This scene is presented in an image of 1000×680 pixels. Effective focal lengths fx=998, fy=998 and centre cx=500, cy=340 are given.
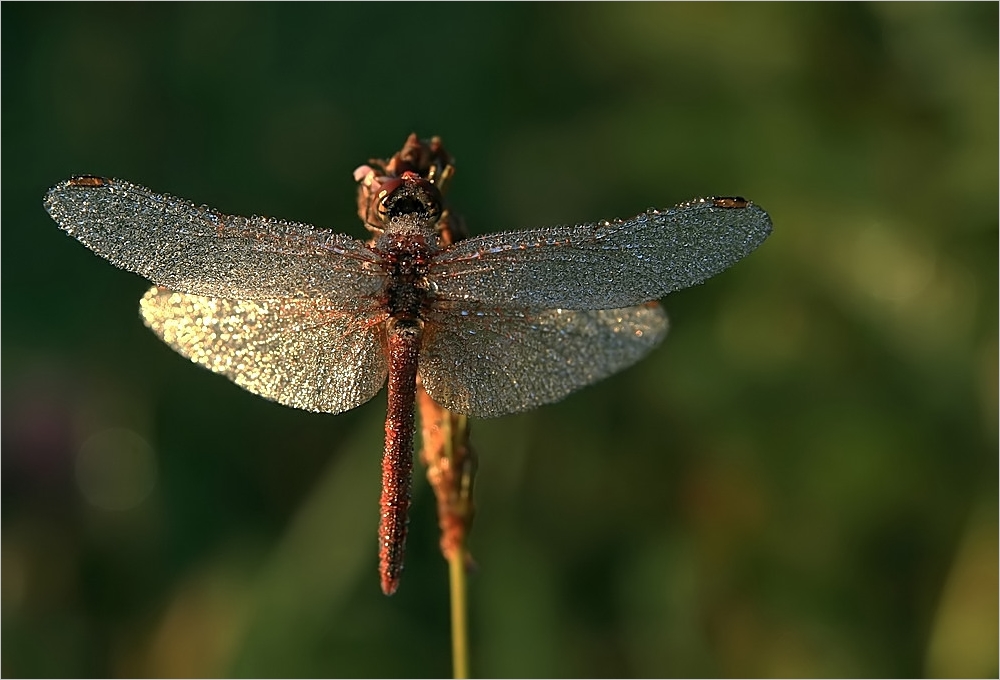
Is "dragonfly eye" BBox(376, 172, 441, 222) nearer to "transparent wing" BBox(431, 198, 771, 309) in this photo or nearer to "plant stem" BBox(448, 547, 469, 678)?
"transparent wing" BBox(431, 198, 771, 309)

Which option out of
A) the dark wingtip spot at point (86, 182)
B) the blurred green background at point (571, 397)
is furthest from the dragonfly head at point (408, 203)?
the blurred green background at point (571, 397)

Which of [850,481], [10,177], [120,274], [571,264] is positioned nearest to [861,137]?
[850,481]

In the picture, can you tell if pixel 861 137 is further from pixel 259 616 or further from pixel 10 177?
pixel 10 177

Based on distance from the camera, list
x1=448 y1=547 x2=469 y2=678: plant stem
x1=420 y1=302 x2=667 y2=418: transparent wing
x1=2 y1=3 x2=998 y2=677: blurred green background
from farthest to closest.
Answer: x1=2 y1=3 x2=998 y2=677: blurred green background, x1=420 y1=302 x2=667 y2=418: transparent wing, x1=448 y1=547 x2=469 y2=678: plant stem

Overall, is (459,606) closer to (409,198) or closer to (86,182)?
(409,198)

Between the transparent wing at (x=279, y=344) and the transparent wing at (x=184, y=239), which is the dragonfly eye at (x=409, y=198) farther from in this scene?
the transparent wing at (x=279, y=344)

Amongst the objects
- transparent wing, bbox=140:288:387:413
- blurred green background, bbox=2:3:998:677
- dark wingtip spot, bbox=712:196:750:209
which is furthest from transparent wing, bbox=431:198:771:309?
blurred green background, bbox=2:3:998:677

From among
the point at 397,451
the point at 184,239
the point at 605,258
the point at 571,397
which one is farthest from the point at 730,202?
the point at 571,397
